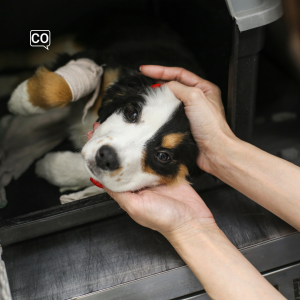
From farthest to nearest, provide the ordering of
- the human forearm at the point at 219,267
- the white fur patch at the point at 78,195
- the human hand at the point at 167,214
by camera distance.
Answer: the white fur patch at the point at 78,195
the human hand at the point at 167,214
the human forearm at the point at 219,267

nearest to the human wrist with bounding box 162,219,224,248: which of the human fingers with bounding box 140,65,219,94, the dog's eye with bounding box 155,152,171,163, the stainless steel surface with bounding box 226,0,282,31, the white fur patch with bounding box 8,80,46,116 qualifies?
the dog's eye with bounding box 155,152,171,163

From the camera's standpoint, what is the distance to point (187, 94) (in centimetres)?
142

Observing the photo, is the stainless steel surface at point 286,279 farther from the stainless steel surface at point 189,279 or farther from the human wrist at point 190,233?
the human wrist at point 190,233

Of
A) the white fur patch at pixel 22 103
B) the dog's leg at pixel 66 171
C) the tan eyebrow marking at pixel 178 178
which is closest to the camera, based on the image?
the tan eyebrow marking at pixel 178 178

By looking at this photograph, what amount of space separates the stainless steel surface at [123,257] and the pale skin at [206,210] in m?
0.24

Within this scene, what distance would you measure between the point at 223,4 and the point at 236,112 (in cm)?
50

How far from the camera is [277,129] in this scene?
2.23 meters

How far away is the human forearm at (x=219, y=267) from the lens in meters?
1.13

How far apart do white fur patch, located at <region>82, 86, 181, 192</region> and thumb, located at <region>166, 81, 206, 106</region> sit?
0.03 m

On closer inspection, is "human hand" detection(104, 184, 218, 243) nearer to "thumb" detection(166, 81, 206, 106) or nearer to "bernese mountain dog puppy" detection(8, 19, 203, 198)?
"bernese mountain dog puppy" detection(8, 19, 203, 198)

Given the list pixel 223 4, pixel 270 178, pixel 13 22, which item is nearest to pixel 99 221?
pixel 270 178

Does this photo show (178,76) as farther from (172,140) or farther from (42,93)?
(42,93)

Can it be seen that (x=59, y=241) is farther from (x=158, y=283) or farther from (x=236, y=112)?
(x=236, y=112)

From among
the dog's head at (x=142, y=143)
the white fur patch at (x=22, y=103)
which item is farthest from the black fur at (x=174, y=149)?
the white fur patch at (x=22, y=103)
